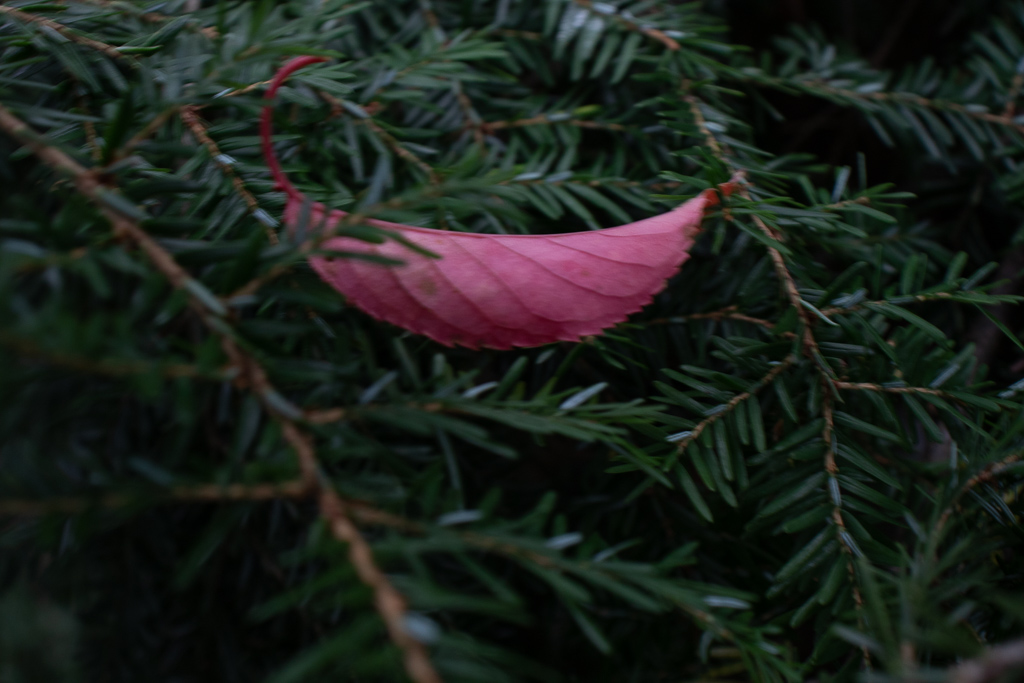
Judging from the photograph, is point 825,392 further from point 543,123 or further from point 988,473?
point 543,123

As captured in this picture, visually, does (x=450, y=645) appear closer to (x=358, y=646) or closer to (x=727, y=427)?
(x=358, y=646)

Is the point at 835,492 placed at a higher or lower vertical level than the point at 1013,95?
lower

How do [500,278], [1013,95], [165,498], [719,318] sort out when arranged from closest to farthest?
[165,498] < [500,278] < [719,318] < [1013,95]

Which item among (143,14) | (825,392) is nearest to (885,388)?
(825,392)

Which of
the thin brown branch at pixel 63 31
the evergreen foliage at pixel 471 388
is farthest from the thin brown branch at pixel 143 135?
the thin brown branch at pixel 63 31

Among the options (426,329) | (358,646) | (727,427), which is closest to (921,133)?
(727,427)

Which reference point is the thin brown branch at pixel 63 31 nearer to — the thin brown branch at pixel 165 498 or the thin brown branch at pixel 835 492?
the thin brown branch at pixel 165 498
